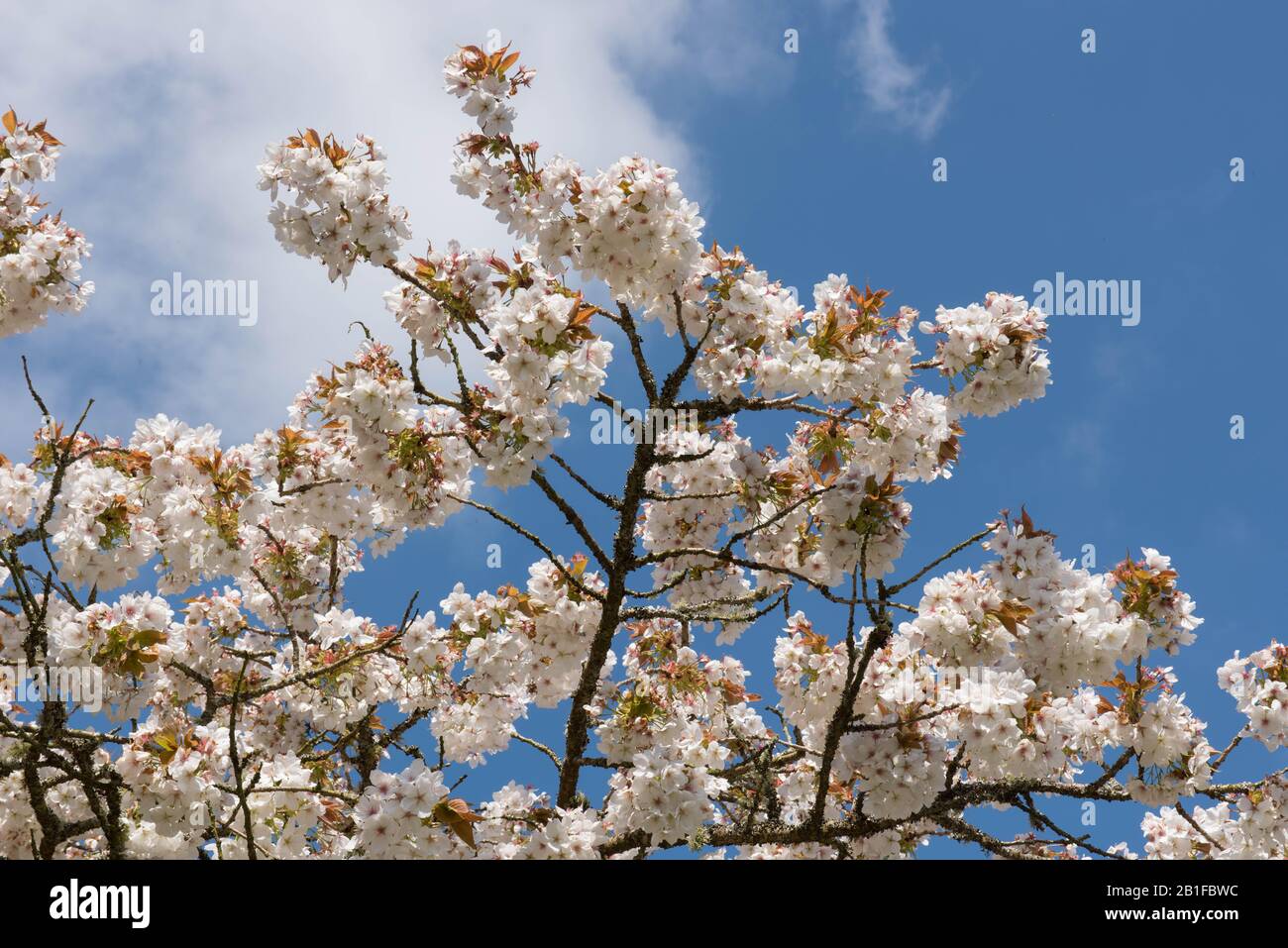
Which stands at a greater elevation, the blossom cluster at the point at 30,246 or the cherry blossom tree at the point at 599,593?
the blossom cluster at the point at 30,246

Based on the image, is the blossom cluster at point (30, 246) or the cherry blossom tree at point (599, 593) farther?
the blossom cluster at point (30, 246)

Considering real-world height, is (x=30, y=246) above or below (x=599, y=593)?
above

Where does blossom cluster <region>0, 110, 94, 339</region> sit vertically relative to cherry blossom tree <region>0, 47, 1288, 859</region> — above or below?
above

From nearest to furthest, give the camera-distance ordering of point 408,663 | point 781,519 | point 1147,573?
point 1147,573
point 781,519
point 408,663

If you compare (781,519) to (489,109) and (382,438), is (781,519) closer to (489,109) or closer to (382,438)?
(382,438)

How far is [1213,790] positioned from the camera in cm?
558

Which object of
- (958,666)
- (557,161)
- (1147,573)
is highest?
(557,161)

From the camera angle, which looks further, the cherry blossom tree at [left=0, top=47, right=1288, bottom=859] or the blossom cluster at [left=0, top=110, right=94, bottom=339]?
the blossom cluster at [left=0, top=110, right=94, bottom=339]

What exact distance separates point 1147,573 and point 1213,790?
4.54ft

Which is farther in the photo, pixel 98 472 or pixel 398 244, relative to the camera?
pixel 98 472

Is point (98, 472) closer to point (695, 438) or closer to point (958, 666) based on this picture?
point (695, 438)
